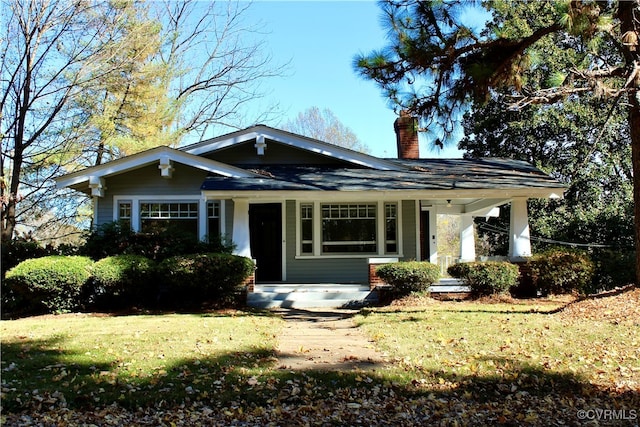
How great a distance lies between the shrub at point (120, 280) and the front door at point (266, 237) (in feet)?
11.7

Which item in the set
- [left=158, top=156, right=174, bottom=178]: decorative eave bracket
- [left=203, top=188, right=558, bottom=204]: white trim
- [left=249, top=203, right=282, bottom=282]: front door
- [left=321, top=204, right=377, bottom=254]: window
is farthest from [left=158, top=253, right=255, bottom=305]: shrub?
[left=321, top=204, right=377, bottom=254]: window

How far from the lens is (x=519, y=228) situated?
13.9 meters

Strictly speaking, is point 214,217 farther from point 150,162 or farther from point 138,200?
point 150,162

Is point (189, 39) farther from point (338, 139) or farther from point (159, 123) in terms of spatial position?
point (338, 139)

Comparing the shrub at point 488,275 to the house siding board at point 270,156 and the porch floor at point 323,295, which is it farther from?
the house siding board at point 270,156

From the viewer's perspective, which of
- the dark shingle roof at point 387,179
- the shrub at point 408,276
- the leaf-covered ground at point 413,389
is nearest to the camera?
the leaf-covered ground at point 413,389

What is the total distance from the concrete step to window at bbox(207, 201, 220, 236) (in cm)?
237

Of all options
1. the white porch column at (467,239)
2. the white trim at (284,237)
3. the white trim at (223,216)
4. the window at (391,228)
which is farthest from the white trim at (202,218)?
the white porch column at (467,239)

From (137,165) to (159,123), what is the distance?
9140 millimetres

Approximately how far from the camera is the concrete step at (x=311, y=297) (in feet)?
41.5

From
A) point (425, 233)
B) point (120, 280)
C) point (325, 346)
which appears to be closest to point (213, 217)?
point (120, 280)

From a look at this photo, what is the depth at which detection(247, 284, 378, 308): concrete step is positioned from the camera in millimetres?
12648

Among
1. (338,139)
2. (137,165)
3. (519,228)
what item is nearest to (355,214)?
(519,228)

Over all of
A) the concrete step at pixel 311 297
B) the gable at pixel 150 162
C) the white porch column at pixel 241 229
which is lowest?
the concrete step at pixel 311 297
